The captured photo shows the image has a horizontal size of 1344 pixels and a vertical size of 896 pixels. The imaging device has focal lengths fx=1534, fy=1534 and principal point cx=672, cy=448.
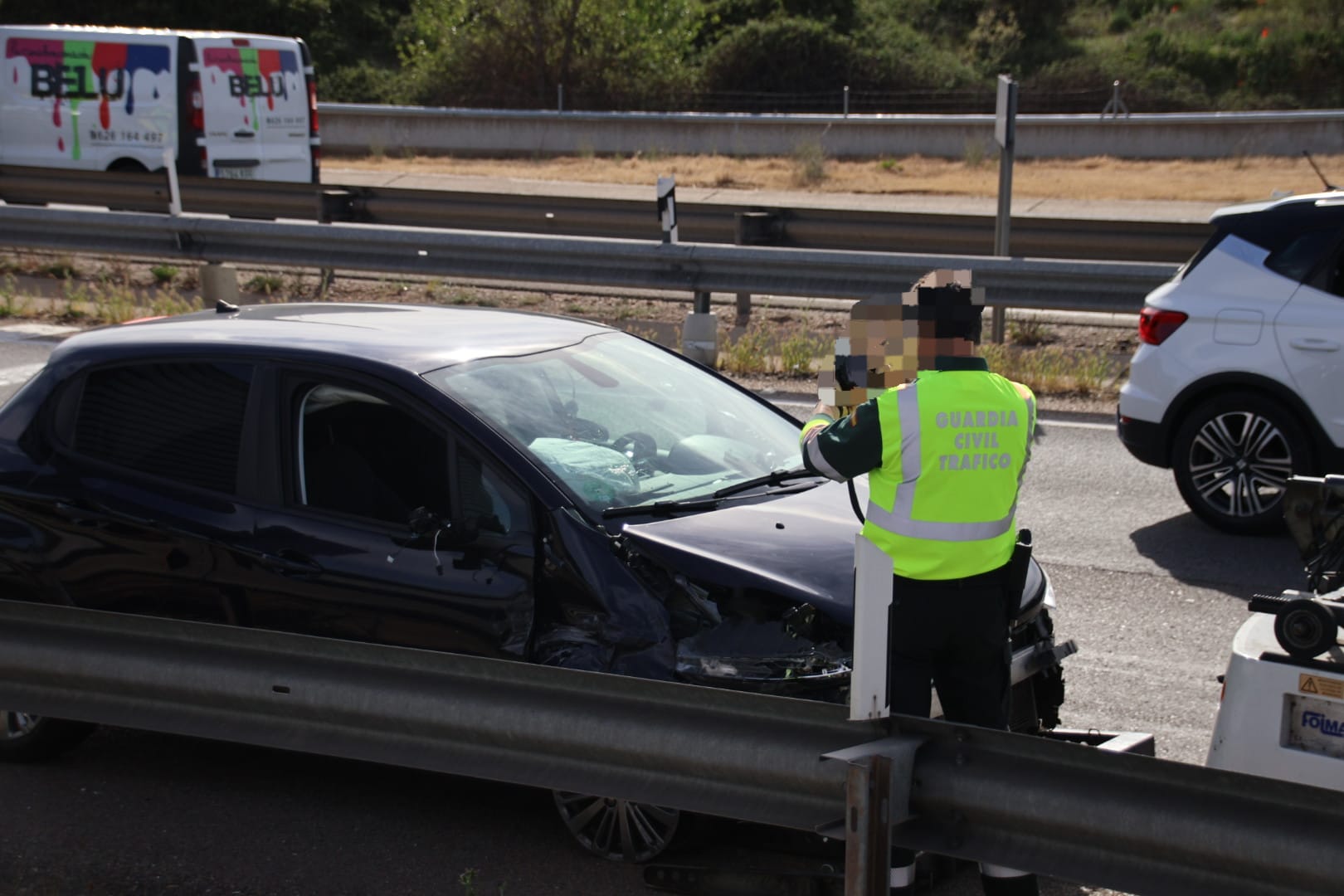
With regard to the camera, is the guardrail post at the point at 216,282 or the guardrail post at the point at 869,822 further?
the guardrail post at the point at 216,282

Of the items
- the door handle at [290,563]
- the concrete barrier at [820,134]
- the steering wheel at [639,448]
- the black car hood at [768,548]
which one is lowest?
the door handle at [290,563]

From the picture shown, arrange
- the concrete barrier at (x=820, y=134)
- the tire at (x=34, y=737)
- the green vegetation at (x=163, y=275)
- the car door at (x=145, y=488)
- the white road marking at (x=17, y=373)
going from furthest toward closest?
1. the concrete barrier at (x=820, y=134)
2. the green vegetation at (x=163, y=275)
3. the white road marking at (x=17, y=373)
4. the tire at (x=34, y=737)
5. the car door at (x=145, y=488)

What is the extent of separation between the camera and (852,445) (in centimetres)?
364

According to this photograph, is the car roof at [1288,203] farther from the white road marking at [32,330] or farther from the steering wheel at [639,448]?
the white road marking at [32,330]

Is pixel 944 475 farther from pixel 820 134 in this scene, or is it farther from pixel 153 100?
pixel 820 134

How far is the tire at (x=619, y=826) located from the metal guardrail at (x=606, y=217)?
9.82 m

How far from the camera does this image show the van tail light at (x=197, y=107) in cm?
1847

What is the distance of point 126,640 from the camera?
3637 millimetres

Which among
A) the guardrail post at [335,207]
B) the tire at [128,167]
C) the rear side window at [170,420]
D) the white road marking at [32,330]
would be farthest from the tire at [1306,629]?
the tire at [128,167]

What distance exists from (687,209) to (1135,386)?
1000 centimetres

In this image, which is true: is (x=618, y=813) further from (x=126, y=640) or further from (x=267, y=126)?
(x=267, y=126)

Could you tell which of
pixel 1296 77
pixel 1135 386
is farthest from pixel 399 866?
pixel 1296 77

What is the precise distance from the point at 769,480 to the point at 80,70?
16415 millimetres

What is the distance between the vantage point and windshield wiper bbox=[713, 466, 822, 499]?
4.88 meters
